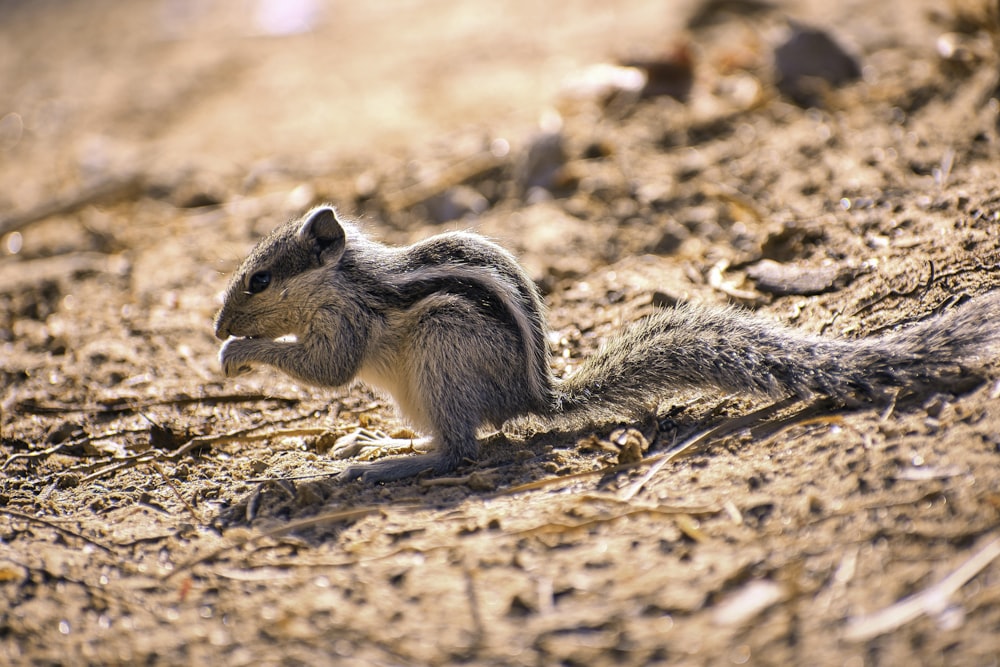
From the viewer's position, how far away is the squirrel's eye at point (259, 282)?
14.9ft

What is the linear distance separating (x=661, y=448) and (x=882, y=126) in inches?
149

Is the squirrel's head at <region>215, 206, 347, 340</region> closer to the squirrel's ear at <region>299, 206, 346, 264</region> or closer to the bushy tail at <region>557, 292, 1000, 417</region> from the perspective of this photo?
the squirrel's ear at <region>299, 206, 346, 264</region>

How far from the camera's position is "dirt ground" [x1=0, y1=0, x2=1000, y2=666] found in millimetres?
2924

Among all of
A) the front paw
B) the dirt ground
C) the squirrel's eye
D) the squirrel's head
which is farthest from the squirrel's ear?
the dirt ground

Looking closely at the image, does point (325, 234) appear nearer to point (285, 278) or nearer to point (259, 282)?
point (285, 278)

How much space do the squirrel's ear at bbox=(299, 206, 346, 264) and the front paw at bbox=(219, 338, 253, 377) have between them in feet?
1.87

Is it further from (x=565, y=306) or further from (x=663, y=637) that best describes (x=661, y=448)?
(x=565, y=306)

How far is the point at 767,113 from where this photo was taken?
285 inches

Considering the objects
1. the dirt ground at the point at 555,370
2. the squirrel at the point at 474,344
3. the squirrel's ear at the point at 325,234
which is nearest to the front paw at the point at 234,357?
the squirrel at the point at 474,344

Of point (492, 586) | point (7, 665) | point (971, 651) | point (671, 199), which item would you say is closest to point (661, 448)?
point (492, 586)

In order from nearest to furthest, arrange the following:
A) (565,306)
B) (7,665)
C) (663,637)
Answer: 1. (663,637)
2. (7,665)
3. (565,306)

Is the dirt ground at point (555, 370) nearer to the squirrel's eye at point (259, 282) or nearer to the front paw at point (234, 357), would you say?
the front paw at point (234, 357)

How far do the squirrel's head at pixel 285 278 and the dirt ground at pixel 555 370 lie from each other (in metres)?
0.62

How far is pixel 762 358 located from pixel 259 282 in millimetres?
2390
